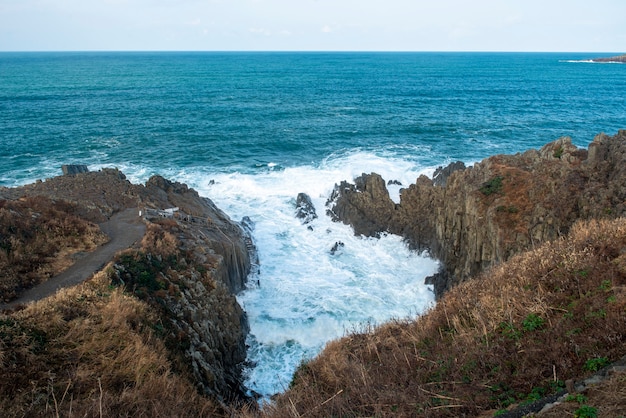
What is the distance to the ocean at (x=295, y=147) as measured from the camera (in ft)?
77.0

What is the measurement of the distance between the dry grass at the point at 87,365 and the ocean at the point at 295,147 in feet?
21.8

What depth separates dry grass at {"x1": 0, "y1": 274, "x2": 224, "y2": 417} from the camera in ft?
32.0

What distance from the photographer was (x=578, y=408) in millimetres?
6805

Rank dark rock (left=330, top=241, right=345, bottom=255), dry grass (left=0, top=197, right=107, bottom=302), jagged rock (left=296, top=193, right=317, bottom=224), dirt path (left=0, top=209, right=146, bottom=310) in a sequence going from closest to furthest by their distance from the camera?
dirt path (left=0, top=209, right=146, bottom=310)
dry grass (left=0, top=197, right=107, bottom=302)
dark rock (left=330, top=241, right=345, bottom=255)
jagged rock (left=296, top=193, right=317, bottom=224)

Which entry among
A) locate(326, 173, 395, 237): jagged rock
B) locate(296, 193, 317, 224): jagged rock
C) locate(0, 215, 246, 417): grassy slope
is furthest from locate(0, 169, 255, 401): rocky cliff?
locate(326, 173, 395, 237): jagged rock

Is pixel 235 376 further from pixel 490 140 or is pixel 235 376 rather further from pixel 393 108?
pixel 393 108

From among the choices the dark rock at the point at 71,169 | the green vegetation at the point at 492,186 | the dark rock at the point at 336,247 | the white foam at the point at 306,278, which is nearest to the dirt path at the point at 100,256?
the white foam at the point at 306,278

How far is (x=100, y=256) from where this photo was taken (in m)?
19.0

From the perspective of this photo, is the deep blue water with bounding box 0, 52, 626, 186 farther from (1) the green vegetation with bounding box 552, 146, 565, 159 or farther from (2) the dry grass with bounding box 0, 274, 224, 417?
(2) the dry grass with bounding box 0, 274, 224, 417

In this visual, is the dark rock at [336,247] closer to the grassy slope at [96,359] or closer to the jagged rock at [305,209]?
the jagged rock at [305,209]

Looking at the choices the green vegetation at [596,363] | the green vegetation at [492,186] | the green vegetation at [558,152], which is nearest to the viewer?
the green vegetation at [596,363]

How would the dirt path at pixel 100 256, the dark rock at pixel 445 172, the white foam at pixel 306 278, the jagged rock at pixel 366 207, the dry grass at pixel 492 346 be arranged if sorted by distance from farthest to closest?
the dark rock at pixel 445 172, the jagged rock at pixel 366 207, the white foam at pixel 306 278, the dirt path at pixel 100 256, the dry grass at pixel 492 346

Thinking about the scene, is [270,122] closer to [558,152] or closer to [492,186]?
[492,186]

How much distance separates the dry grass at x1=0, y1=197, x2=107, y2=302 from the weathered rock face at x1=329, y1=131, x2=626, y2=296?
61.8ft
